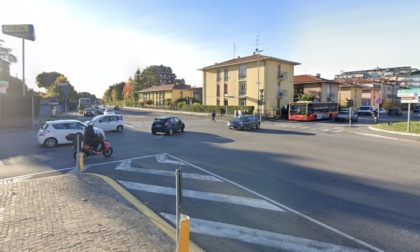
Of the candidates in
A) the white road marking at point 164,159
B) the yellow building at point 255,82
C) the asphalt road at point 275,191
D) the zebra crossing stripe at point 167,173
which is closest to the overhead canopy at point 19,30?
the asphalt road at point 275,191

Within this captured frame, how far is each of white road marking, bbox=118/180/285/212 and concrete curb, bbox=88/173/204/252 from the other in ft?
1.13

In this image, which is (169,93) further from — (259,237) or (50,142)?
(259,237)

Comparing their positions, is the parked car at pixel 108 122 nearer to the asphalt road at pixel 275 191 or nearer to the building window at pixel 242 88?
the asphalt road at pixel 275 191

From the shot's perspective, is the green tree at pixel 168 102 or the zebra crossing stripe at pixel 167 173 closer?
the zebra crossing stripe at pixel 167 173

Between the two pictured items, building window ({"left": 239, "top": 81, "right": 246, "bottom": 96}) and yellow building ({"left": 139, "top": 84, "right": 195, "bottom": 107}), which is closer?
building window ({"left": 239, "top": 81, "right": 246, "bottom": 96})

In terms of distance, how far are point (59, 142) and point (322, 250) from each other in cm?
1417

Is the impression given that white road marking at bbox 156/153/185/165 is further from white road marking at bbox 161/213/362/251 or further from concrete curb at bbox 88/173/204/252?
white road marking at bbox 161/213/362/251

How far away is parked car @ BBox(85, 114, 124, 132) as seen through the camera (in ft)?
70.6

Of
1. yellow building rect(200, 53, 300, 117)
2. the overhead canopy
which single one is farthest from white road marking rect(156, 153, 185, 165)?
yellow building rect(200, 53, 300, 117)

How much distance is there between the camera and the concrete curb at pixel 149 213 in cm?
433

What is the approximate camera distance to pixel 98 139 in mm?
10672

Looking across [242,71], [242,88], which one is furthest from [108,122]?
[242,71]

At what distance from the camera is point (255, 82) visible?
46.0m

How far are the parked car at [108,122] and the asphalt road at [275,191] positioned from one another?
853 centimetres
